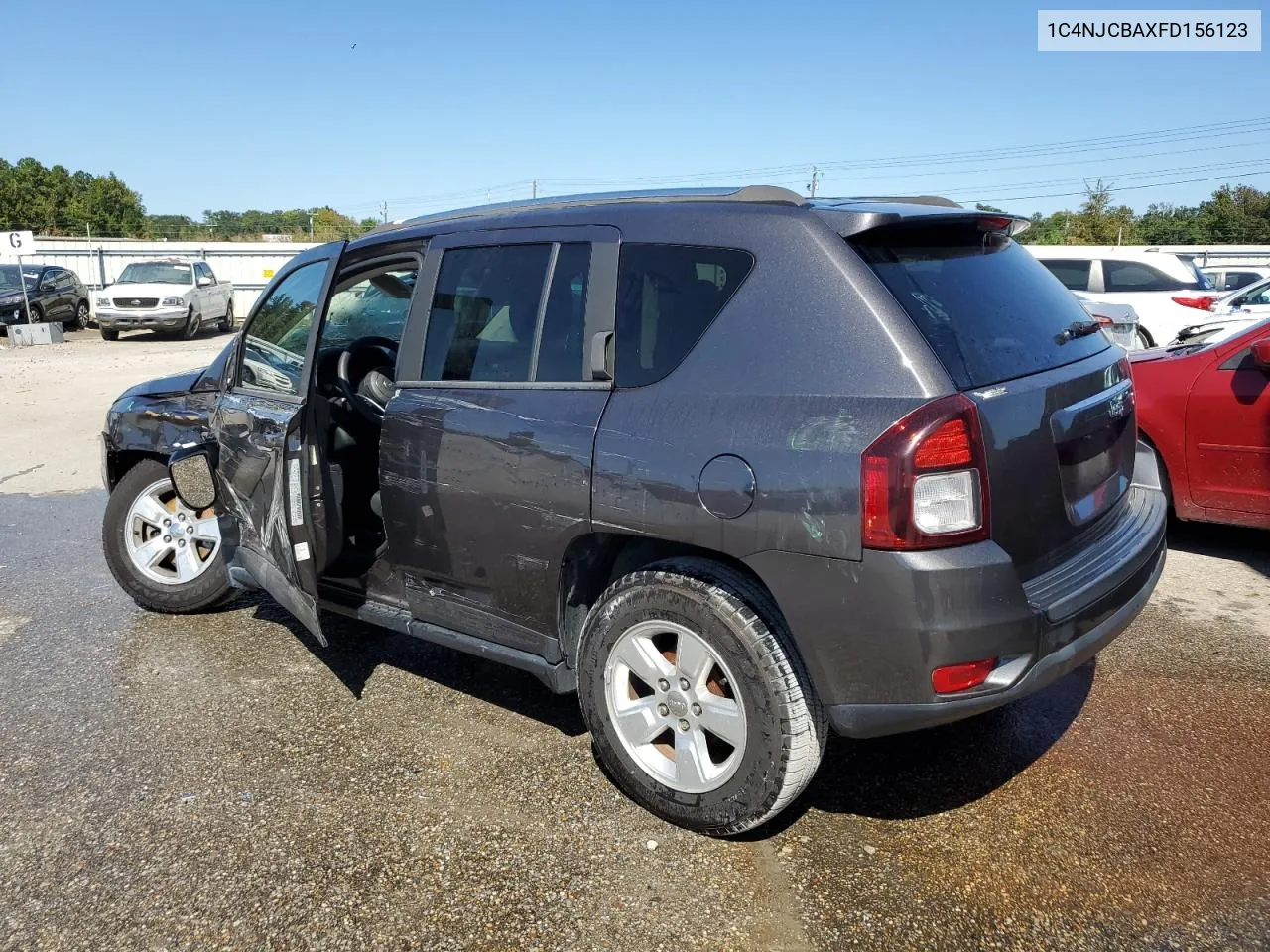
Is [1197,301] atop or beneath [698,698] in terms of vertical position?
atop

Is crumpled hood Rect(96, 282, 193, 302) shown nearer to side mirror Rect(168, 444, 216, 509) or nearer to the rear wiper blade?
side mirror Rect(168, 444, 216, 509)

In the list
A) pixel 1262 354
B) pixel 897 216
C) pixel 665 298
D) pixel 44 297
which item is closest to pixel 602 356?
pixel 665 298

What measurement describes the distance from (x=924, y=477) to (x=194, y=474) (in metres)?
3.23

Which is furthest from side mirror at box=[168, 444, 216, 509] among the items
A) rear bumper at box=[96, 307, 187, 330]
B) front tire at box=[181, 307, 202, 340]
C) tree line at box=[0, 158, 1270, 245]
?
tree line at box=[0, 158, 1270, 245]

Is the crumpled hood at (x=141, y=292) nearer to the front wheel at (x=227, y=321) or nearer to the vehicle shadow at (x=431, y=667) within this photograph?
the front wheel at (x=227, y=321)

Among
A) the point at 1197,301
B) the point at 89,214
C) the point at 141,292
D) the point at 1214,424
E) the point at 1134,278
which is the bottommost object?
the point at 1214,424

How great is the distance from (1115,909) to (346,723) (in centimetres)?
268

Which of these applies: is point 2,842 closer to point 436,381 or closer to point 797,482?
point 436,381

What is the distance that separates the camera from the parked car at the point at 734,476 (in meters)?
2.50

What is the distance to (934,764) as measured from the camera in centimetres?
339

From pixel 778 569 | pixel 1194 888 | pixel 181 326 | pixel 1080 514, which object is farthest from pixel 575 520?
pixel 181 326

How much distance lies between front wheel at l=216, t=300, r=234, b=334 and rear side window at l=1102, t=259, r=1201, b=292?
67.6 ft

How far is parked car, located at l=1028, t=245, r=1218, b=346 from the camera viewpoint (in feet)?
44.1

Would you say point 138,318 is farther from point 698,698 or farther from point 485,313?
point 698,698
